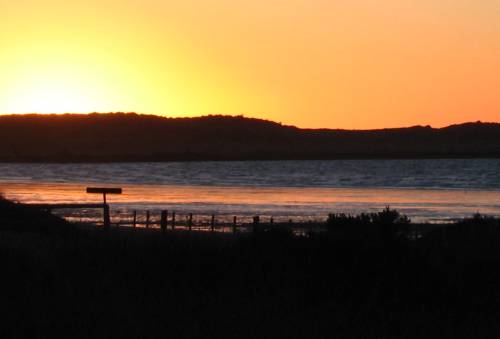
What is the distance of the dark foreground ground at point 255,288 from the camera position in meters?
12.2

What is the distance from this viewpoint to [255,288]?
46.8 ft

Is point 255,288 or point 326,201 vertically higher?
point 255,288

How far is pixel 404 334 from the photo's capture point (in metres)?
12.1

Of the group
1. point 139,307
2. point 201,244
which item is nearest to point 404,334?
point 139,307

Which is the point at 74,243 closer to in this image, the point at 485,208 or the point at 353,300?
the point at 353,300

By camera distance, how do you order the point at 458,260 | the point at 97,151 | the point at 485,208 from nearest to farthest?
the point at 458,260 → the point at 485,208 → the point at 97,151

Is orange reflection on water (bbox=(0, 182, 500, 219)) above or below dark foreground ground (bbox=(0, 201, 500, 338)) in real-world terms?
below

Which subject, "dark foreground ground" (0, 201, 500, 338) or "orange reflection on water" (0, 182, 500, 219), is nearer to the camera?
"dark foreground ground" (0, 201, 500, 338)

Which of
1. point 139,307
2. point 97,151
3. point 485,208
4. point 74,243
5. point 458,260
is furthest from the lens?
point 97,151

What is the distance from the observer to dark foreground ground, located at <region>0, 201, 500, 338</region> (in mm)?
12219

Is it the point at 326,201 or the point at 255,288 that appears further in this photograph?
the point at 326,201

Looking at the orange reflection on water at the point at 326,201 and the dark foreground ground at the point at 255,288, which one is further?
the orange reflection on water at the point at 326,201

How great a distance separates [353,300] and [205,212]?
33217 millimetres

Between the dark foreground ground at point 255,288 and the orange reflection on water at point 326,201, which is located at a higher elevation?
the dark foreground ground at point 255,288
